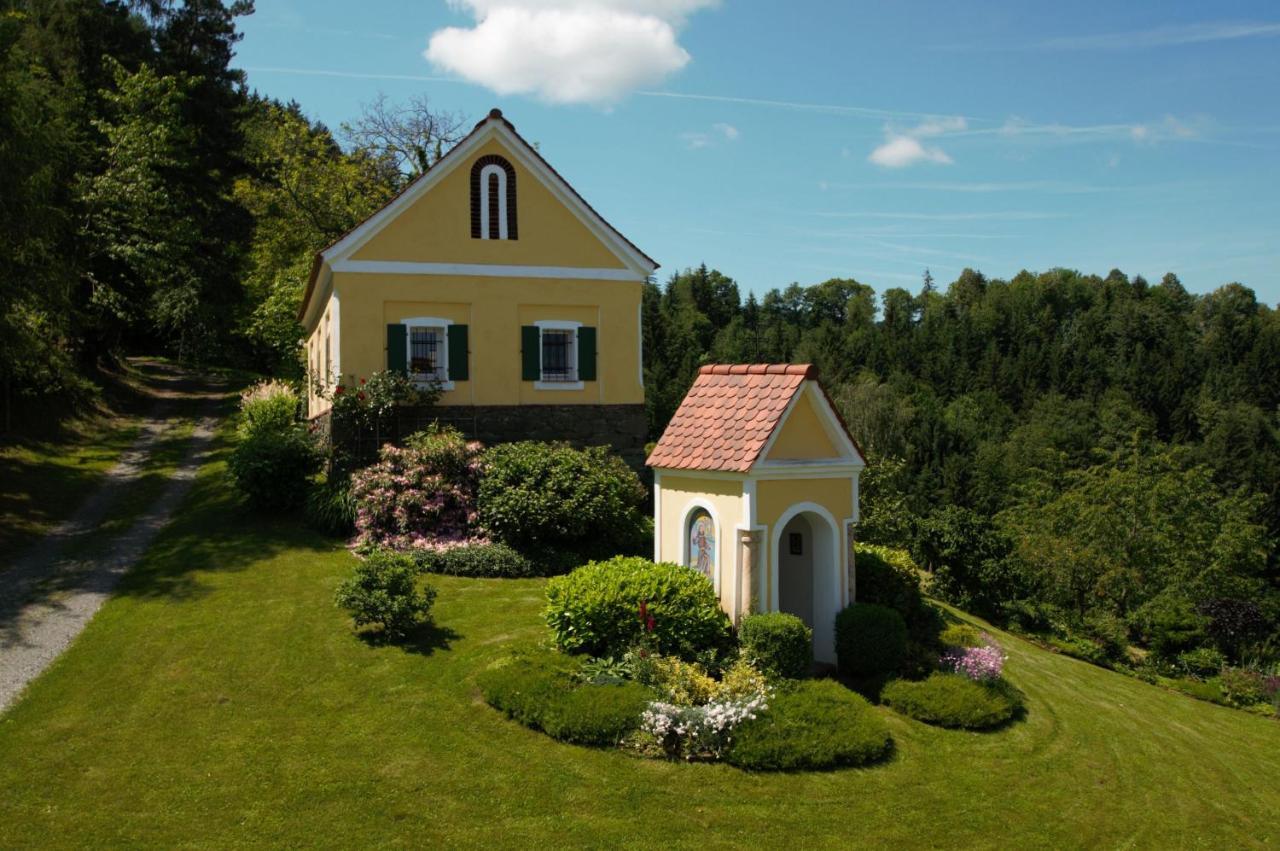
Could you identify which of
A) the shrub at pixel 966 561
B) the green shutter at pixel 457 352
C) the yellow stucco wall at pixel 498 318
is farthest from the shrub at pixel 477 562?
the shrub at pixel 966 561

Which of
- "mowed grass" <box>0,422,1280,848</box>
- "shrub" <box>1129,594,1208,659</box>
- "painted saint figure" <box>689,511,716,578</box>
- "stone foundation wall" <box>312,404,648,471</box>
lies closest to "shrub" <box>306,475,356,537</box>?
"stone foundation wall" <box>312,404,648,471</box>

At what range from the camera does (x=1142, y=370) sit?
216 feet

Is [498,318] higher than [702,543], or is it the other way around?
[498,318]

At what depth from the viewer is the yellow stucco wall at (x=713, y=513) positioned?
587 inches

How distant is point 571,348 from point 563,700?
39.7 feet

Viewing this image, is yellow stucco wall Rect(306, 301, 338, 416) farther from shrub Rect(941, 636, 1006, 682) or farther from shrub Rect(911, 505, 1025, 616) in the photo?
shrub Rect(911, 505, 1025, 616)

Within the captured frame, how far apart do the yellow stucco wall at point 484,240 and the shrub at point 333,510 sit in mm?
5202

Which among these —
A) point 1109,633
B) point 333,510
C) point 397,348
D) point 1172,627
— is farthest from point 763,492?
point 1172,627

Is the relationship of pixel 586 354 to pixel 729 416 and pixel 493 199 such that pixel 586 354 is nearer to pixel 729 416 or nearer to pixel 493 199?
pixel 493 199

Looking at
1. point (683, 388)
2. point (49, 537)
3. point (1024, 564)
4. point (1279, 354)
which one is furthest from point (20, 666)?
point (1279, 354)

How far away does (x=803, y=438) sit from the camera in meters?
15.4

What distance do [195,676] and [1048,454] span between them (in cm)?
4574

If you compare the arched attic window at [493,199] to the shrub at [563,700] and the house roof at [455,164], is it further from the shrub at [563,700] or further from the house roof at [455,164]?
the shrub at [563,700]

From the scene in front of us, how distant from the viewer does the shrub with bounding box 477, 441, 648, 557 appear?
1927 centimetres
